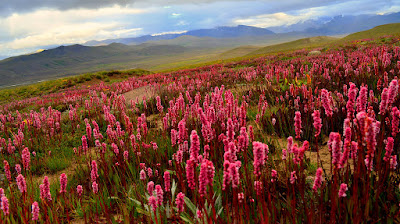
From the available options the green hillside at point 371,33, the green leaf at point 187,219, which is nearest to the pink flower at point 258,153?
the green leaf at point 187,219

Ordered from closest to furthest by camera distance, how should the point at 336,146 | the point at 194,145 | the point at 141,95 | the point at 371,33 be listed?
the point at 336,146, the point at 194,145, the point at 141,95, the point at 371,33

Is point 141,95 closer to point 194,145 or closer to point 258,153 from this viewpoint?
point 194,145

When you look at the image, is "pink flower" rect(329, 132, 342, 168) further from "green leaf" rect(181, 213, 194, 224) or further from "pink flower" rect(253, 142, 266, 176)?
"green leaf" rect(181, 213, 194, 224)

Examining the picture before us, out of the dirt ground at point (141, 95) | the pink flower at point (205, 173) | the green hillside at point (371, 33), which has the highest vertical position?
the green hillside at point (371, 33)

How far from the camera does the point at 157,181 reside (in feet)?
10.9

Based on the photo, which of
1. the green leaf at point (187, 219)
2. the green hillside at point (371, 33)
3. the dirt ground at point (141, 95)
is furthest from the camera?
the green hillside at point (371, 33)

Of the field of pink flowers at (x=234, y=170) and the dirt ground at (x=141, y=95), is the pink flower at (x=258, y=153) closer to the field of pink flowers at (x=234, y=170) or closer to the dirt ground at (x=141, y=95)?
the field of pink flowers at (x=234, y=170)

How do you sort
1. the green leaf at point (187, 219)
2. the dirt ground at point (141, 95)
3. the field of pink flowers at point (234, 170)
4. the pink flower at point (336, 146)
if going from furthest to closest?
the dirt ground at point (141, 95), the green leaf at point (187, 219), the field of pink flowers at point (234, 170), the pink flower at point (336, 146)

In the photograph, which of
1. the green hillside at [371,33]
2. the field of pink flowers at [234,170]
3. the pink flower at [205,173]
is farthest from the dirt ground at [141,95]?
the green hillside at [371,33]

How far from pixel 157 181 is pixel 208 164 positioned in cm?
201

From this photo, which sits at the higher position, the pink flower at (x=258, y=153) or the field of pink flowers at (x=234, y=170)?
the pink flower at (x=258, y=153)

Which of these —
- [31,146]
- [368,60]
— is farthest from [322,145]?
[31,146]

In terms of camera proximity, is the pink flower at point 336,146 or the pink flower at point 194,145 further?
the pink flower at point 194,145

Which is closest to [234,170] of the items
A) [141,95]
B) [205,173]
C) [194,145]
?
[205,173]
